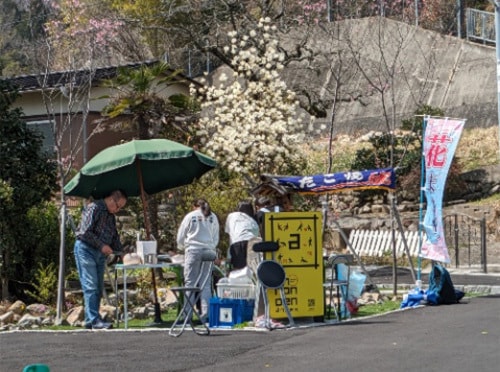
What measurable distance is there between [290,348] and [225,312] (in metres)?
2.82

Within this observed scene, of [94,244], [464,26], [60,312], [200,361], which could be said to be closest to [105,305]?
[60,312]

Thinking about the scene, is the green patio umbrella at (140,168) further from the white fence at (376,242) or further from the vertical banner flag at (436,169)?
the white fence at (376,242)

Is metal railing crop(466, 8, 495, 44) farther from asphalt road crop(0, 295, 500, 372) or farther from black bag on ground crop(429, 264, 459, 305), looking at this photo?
asphalt road crop(0, 295, 500, 372)

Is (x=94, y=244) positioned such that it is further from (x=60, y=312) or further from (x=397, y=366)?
(x=397, y=366)

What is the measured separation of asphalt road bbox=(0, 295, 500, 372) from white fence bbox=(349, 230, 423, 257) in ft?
42.5

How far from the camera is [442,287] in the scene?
17.0m

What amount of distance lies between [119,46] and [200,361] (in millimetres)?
21749

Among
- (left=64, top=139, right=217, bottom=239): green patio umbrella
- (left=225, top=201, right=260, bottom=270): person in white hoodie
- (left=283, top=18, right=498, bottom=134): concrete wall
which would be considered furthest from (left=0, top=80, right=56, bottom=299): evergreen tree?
(left=283, top=18, right=498, bottom=134): concrete wall

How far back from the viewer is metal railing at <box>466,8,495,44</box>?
38.2 m

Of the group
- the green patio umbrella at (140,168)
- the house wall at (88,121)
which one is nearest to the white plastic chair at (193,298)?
the green patio umbrella at (140,168)

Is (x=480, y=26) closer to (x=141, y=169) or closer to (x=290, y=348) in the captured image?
(x=141, y=169)

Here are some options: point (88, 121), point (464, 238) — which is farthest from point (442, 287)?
point (88, 121)

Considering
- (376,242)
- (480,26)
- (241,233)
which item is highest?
(480,26)

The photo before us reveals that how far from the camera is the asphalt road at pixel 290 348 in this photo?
10781mm
